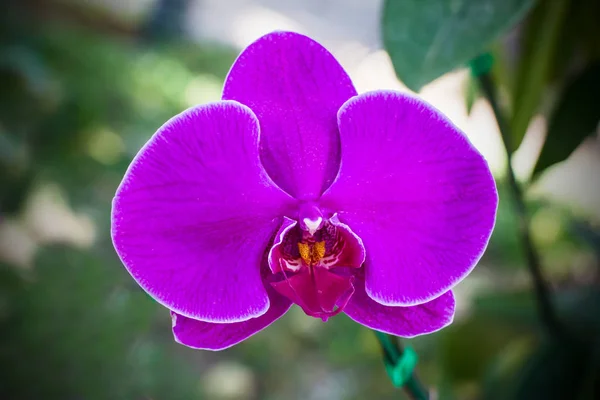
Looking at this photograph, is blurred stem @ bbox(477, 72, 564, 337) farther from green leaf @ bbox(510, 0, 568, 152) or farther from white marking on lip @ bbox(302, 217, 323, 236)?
white marking on lip @ bbox(302, 217, 323, 236)

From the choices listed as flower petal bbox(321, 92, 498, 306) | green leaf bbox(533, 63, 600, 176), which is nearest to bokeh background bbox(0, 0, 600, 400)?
green leaf bbox(533, 63, 600, 176)

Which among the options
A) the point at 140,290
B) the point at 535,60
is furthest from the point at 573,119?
the point at 140,290

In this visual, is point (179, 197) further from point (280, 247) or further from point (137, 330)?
point (137, 330)

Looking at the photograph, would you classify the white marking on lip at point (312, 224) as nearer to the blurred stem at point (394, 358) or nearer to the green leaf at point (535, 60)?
the blurred stem at point (394, 358)

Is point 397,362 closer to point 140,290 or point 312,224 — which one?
point 312,224

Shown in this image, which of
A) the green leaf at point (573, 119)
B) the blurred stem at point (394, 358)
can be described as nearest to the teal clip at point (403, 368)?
the blurred stem at point (394, 358)

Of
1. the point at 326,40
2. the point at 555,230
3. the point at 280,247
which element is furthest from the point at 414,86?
the point at 326,40
